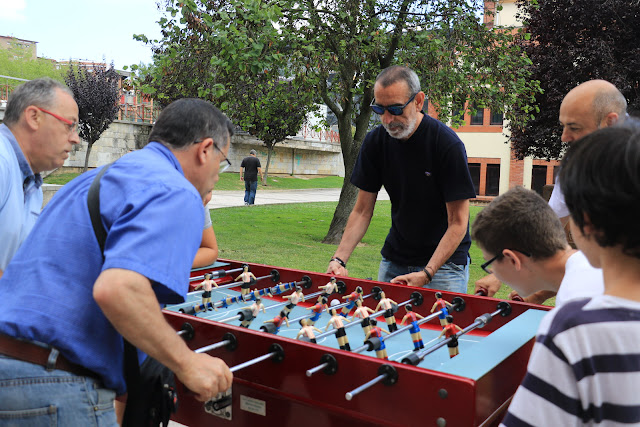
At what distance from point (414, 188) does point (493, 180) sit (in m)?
30.1

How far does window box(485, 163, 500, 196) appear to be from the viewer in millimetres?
32250

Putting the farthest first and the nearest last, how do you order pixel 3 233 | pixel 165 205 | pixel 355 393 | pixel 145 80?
pixel 145 80
pixel 3 233
pixel 355 393
pixel 165 205

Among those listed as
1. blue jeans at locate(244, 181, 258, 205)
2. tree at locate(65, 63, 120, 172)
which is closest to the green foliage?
tree at locate(65, 63, 120, 172)

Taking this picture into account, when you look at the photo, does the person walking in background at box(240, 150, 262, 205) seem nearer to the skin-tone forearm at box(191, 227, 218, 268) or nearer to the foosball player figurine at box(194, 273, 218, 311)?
the skin-tone forearm at box(191, 227, 218, 268)

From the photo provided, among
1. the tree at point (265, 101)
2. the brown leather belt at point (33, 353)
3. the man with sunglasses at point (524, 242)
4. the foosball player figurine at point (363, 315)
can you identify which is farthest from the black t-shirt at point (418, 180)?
the tree at point (265, 101)

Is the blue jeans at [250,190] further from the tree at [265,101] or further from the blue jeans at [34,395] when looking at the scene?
the blue jeans at [34,395]

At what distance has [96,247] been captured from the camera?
1735mm

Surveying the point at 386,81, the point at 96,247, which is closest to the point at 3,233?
the point at 96,247

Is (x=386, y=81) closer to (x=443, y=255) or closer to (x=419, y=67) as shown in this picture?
(x=443, y=255)

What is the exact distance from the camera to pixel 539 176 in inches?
1223

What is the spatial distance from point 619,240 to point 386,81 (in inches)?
97.9

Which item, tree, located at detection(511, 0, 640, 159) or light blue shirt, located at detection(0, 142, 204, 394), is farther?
tree, located at detection(511, 0, 640, 159)

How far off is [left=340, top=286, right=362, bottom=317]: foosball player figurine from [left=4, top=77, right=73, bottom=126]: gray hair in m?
1.90

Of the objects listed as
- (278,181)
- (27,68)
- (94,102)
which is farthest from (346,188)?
(27,68)
